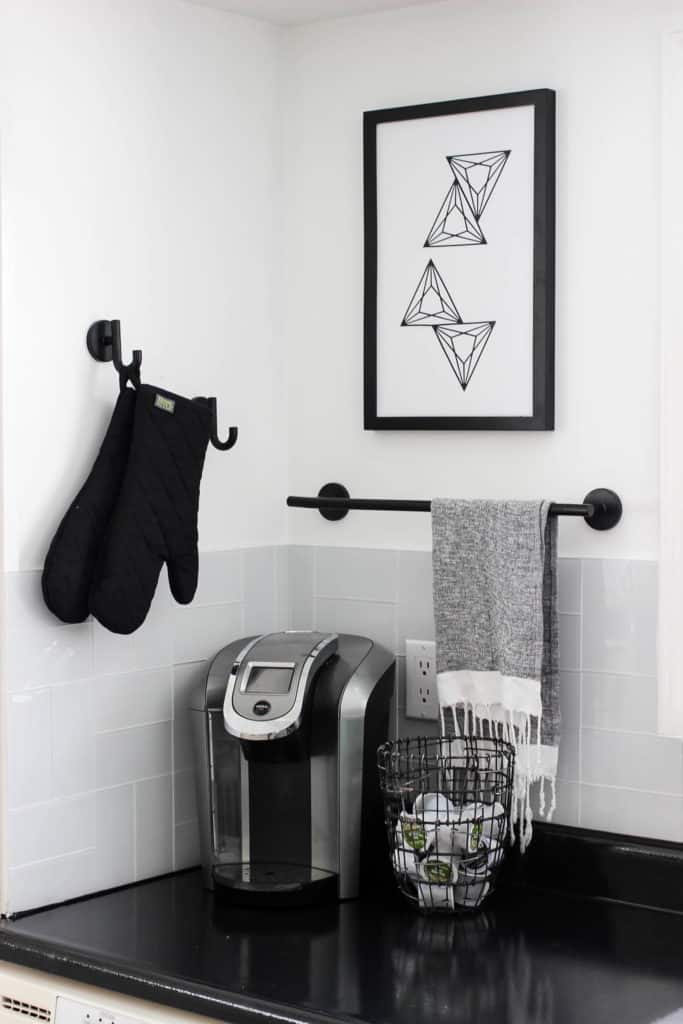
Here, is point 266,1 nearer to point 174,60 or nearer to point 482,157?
point 174,60

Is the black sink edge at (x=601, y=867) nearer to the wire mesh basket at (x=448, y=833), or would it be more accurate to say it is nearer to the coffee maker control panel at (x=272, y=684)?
the wire mesh basket at (x=448, y=833)

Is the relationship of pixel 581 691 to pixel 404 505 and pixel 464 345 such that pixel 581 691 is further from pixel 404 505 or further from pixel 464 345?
pixel 464 345

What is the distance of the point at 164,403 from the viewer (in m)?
1.93

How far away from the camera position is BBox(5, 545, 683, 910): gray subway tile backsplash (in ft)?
6.10

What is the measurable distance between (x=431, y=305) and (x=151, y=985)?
1055 mm

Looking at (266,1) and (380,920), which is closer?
(380,920)

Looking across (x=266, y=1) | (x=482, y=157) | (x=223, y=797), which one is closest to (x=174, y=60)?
(x=266, y=1)

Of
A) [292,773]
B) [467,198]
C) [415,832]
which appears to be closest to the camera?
[415,832]

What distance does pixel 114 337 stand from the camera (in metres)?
1.93

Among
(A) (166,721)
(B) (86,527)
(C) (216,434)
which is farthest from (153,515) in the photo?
(A) (166,721)

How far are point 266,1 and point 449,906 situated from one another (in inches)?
52.6

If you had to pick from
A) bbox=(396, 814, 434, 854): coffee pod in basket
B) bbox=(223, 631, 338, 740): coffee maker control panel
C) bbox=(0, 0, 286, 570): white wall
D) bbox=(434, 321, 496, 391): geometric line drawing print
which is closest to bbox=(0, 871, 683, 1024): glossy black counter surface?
bbox=(396, 814, 434, 854): coffee pod in basket

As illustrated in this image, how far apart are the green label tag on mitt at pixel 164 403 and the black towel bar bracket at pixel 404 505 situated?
30 cm

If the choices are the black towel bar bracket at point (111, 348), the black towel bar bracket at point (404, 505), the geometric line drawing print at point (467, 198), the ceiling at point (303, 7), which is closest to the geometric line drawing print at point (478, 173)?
the geometric line drawing print at point (467, 198)
